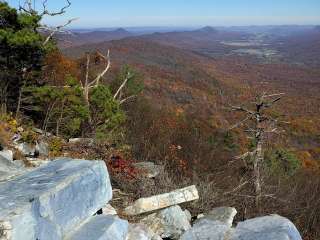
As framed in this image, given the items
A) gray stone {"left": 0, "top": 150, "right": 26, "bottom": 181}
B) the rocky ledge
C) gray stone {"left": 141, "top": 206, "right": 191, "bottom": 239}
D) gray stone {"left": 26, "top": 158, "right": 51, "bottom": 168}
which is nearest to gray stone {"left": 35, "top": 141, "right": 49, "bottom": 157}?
gray stone {"left": 26, "top": 158, "right": 51, "bottom": 168}

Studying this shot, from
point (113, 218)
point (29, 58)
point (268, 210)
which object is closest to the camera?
point (113, 218)

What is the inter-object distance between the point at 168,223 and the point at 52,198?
266 centimetres

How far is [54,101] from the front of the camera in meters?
13.1

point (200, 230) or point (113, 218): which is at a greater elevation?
point (113, 218)

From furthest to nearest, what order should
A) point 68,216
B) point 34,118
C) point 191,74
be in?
point 191,74 < point 34,118 < point 68,216

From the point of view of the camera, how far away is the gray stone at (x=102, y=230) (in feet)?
20.3

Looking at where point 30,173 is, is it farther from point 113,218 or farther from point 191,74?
point 191,74

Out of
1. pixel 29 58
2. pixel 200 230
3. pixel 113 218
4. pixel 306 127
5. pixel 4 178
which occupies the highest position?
pixel 29 58

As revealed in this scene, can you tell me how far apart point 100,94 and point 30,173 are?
26.5ft

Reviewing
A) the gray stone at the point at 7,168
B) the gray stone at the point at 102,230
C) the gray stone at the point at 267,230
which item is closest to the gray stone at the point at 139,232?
the gray stone at the point at 102,230

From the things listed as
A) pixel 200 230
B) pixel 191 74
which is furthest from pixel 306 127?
pixel 200 230

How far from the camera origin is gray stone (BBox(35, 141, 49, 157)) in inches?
396

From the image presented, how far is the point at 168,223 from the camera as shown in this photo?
26.2 ft

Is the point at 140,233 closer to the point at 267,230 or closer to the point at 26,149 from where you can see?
the point at 267,230
